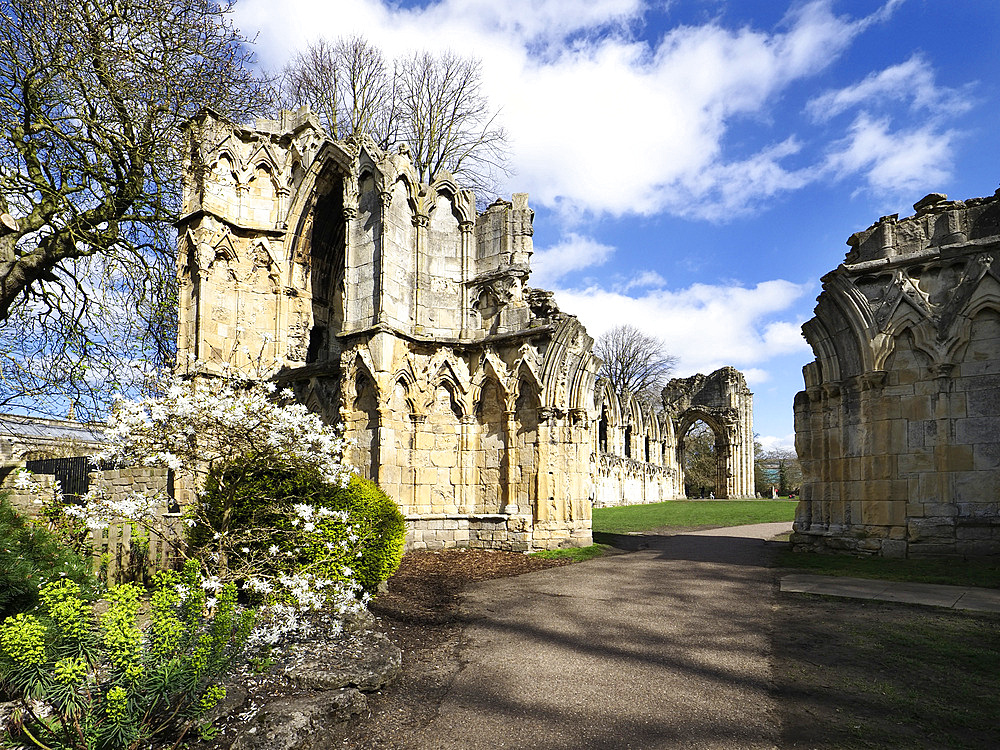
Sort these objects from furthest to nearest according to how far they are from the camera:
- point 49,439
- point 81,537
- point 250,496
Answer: point 49,439, point 81,537, point 250,496

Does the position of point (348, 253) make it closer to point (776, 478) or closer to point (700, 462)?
point (700, 462)

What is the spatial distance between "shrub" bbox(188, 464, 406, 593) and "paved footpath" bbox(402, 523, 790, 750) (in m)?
1.44

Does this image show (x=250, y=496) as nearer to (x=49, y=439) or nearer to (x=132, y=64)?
(x=132, y=64)

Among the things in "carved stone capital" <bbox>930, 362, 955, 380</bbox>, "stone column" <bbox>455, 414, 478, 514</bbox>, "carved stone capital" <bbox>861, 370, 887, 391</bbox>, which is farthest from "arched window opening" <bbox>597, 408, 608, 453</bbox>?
"carved stone capital" <bbox>930, 362, 955, 380</bbox>

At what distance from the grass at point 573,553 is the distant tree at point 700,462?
3605 centimetres

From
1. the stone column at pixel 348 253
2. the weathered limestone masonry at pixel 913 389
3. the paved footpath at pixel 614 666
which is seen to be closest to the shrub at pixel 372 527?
the paved footpath at pixel 614 666

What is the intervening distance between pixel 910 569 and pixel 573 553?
5.10 m

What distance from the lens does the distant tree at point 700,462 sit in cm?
4808

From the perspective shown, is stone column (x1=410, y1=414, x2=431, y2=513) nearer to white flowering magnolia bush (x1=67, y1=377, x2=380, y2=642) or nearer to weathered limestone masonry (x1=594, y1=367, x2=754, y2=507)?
white flowering magnolia bush (x1=67, y1=377, x2=380, y2=642)

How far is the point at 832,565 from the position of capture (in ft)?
29.7

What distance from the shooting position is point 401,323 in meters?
11.7

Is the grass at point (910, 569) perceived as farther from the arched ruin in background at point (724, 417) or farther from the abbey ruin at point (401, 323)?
the arched ruin in background at point (724, 417)

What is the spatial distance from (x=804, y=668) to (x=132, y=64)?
1018cm

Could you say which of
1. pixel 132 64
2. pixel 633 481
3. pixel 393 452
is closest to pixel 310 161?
pixel 132 64
